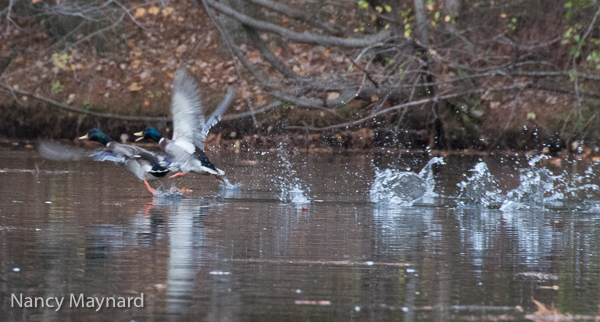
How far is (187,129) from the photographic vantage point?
11.4m

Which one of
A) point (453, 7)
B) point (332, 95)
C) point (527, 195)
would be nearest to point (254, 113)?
point (332, 95)

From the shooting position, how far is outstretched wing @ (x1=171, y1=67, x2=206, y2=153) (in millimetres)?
11312

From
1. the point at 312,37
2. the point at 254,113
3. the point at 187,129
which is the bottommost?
the point at 187,129

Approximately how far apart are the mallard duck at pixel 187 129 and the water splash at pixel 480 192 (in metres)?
2.95

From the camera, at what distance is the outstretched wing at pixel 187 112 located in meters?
11.3

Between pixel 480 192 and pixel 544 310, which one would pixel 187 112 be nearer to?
pixel 480 192

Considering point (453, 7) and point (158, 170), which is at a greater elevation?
point (453, 7)

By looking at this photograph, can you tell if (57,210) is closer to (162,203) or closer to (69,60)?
(162,203)

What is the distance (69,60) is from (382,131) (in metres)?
8.77

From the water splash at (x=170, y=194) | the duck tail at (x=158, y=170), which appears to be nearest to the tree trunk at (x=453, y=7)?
the water splash at (x=170, y=194)

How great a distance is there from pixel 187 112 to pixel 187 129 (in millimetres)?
205

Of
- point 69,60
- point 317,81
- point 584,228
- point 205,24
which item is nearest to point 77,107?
point 69,60

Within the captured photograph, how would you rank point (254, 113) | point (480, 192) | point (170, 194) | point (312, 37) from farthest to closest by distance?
1. point (254, 113)
2. point (312, 37)
3. point (480, 192)
4. point (170, 194)

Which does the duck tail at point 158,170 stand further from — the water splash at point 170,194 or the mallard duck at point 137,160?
the water splash at point 170,194
